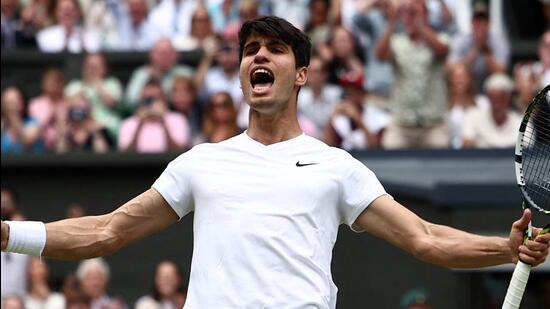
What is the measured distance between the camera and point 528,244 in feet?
19.2

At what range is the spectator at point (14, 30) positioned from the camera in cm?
1459

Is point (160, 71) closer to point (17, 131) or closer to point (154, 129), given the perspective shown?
point (154, 129)

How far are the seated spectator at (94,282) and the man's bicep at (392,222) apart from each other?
21.0ft

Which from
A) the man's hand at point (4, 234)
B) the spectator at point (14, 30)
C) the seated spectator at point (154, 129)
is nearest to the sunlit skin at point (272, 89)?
the man's hand at point (4, 234)

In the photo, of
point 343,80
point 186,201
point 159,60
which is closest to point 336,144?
point 343,80

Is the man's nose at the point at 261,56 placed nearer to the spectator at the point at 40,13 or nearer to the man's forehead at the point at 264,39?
the man's forehead at the point at 264,39

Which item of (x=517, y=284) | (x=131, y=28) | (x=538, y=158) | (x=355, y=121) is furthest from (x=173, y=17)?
(x=517, y=284)

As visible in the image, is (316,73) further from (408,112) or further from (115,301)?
(115,301)

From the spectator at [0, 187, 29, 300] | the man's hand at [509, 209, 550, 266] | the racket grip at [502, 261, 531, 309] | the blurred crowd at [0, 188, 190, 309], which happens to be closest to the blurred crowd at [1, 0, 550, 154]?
the blurred crowd at [0, 188, 190, 309]

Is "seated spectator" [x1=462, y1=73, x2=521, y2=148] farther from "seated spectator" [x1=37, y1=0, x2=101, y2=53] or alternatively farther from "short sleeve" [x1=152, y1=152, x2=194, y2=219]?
"short sleeve" [x1=152, y1=152, x2=194, y2=219]

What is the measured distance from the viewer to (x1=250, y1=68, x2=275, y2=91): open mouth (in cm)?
629

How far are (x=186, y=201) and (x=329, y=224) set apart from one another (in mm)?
566

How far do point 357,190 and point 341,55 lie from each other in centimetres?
759

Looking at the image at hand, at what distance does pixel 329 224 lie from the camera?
20.6ft
